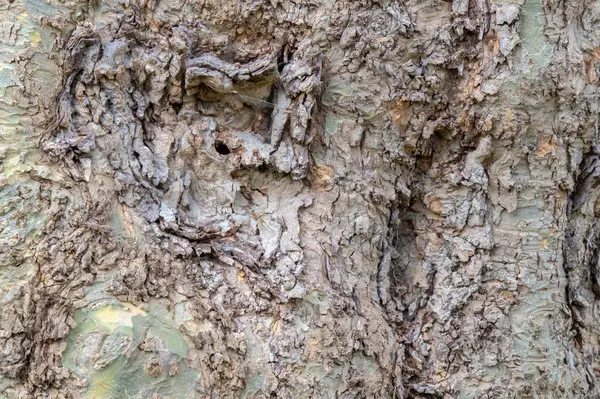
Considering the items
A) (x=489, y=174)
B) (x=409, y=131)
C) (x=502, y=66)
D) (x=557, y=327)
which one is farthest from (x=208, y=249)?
(x=557, y=327)

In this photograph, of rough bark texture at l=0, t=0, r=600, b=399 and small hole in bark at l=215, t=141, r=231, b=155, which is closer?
rough bark texture at l=0, t=0, r=600, b=399

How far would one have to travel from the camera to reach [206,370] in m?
1.26

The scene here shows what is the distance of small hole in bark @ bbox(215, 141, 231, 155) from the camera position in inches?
56.3

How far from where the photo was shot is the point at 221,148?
1.44m

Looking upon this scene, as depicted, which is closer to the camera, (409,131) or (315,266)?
(315,266)

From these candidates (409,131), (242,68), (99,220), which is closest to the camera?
(99,220)

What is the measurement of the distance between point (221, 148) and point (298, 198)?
0.25 m

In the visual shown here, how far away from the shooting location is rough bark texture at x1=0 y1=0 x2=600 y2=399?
123cm

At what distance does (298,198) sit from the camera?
1.45 m

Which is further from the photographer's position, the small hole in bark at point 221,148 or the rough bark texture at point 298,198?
the small hole in bark at point 221,148

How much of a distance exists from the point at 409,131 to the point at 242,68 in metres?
0.50

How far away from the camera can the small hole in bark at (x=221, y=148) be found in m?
1.43

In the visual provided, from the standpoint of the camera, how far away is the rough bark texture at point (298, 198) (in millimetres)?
1234

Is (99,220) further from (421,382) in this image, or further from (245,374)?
(421,382)
